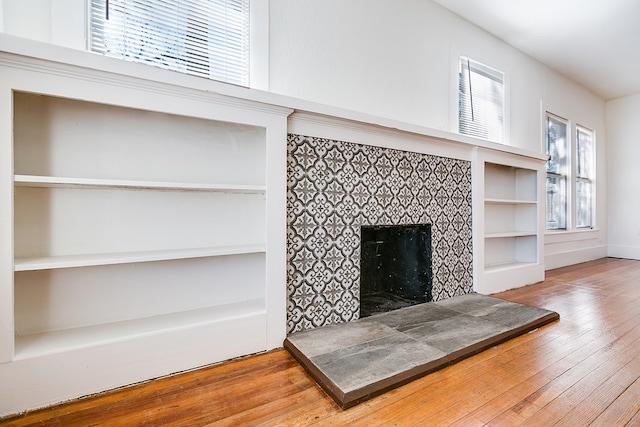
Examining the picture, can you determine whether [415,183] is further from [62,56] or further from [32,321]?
[32,321]

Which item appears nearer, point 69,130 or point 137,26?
point 69,130

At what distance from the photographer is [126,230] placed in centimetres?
176

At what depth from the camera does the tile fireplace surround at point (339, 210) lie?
2.06 meters

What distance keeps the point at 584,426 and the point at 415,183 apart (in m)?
1.89

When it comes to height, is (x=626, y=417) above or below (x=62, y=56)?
below

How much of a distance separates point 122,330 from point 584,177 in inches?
294

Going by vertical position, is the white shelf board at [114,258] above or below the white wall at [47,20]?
below

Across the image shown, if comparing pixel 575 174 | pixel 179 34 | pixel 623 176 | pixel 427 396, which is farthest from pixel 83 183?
pixel 623 176

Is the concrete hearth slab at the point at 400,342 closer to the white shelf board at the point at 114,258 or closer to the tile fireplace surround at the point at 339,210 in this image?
the tile fireplace surround at the point at 339,210

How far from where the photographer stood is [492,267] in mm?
3500

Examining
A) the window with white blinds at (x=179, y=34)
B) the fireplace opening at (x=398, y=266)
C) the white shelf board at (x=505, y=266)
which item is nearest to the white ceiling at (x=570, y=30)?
the window with white blinds at (x=179, y=34)

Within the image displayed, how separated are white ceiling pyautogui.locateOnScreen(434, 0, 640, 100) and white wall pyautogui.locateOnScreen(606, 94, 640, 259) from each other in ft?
3.85

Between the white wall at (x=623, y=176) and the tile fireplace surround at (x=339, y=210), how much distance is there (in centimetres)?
566

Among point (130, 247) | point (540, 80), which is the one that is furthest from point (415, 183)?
point (540, 80)
